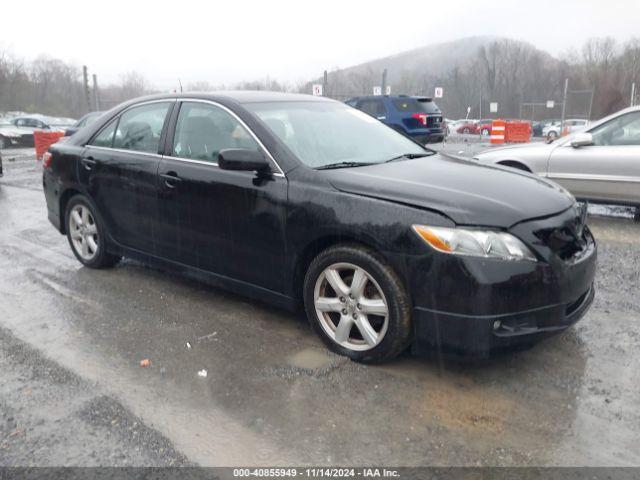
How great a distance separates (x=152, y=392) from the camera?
3100 millimetres

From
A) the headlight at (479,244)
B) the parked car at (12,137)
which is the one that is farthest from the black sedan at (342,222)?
the parked car at (12,137)

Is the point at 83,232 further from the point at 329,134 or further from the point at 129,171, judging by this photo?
the point at 329,134

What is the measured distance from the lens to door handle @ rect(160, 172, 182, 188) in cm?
413

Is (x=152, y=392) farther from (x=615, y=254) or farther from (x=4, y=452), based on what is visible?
(x=615, y=254)

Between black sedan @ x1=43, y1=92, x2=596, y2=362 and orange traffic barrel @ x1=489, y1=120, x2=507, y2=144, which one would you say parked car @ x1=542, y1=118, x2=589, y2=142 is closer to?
orange traffic barrel @ x1=489, y1=120, x2=507, y2=144

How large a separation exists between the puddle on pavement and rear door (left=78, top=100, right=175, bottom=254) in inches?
67.1

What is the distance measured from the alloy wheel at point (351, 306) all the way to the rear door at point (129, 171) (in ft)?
5.69

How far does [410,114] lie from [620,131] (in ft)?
33.9

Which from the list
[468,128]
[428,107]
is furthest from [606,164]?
[468,128]

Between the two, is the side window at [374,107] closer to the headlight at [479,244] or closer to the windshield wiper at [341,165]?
the windshield wiper at [341,165]

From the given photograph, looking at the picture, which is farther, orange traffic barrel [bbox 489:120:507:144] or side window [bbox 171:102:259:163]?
orange traffic barrel [bbox 489:120:507:144]

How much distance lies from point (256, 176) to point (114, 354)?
1.47m

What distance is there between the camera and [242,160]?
3523 millimetres

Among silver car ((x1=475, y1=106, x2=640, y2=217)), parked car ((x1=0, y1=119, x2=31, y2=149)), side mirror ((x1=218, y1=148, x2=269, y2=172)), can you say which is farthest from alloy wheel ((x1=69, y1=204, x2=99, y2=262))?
parked car ((x1=0, y1=119, x2=31, y2=149))
